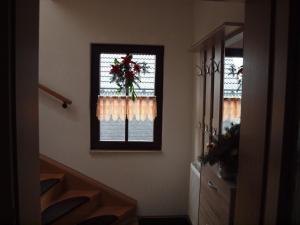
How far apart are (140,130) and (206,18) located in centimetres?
143

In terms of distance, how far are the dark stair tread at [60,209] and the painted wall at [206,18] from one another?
133 cm

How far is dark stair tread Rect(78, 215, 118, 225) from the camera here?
116 inches

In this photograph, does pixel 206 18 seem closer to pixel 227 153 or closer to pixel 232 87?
pixel 232 87

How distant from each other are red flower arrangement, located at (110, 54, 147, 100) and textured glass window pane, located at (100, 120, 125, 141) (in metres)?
0.37

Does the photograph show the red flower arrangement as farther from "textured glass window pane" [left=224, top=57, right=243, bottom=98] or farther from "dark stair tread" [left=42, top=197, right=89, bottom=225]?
"textured glass window pane" [left=224, top=57, right=243, bottom=98]

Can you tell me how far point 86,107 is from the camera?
347 centimetres

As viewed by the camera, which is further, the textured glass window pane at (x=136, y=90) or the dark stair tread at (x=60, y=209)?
the textured glass window pane at (x=136, y=90)

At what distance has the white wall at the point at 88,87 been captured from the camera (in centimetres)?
340
